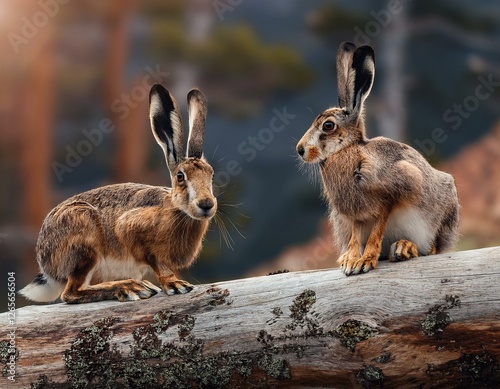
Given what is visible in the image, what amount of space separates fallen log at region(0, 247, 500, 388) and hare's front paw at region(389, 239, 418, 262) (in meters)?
0.06

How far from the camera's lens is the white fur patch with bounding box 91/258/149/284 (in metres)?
4.62

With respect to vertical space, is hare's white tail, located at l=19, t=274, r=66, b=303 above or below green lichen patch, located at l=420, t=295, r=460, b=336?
above

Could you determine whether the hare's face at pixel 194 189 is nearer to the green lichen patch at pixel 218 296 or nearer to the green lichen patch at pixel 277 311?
the green lichen patch at pixel 218 296

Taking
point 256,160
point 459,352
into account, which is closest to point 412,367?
point 459,352

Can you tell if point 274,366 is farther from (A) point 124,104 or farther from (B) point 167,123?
(A) point 124,104

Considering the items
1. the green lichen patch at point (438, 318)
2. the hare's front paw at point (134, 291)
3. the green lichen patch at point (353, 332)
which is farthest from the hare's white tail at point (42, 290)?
the green lichen patch at point (438, 318)

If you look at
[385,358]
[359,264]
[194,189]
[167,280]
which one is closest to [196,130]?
[194,189]

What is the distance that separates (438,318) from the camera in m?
3.80

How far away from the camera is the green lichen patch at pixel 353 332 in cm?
383

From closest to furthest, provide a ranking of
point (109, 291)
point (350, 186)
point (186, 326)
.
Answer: point (186, 326) < point (350, 186) < point (109, 291)

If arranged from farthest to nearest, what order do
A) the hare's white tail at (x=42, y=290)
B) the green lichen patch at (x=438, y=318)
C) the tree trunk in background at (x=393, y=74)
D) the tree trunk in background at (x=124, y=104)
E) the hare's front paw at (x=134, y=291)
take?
the tree trunk in background at (x=393, y=74) → the tree trunk in background at (x=124, y=104) → the hare's white tail at (x=42, y=290) → the hare's front paw at (x=134, y=291) → the green lichen patch at (x=438, y=318)

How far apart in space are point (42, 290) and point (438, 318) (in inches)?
92.1

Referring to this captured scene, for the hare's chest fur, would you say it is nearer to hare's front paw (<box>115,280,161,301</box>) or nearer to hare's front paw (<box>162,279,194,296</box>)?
hare's front paw (<box>162,279,194,296</box>)

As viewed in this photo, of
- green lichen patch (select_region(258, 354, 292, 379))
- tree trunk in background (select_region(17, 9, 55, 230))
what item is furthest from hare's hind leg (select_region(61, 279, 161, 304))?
tree trunk in background (select_region(17, 9, 55, 230))
